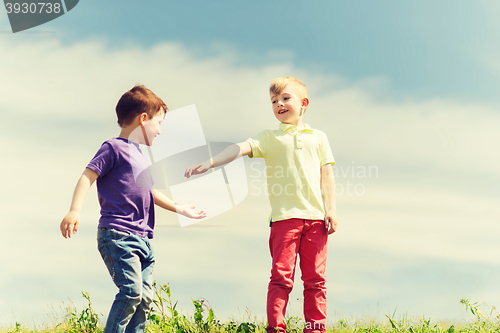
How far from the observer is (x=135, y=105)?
4.46 m

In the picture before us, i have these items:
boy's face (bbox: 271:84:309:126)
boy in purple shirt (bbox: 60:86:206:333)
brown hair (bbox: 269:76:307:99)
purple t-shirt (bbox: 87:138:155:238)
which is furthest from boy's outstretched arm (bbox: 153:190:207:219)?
brown hair (bbox: 269:76:307:99)

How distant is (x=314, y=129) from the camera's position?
5.06m

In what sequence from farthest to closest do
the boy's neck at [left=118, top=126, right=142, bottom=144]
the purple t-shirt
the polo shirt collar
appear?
the polo shirt collar < the boy's neck at [left=118, top=126, right=142, bottom=144] < the purple t-shirt

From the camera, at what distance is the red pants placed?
4.42 m

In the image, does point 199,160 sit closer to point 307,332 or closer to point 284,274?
point 284,274

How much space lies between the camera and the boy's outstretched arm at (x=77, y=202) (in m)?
3.75

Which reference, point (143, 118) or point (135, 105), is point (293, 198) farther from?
point (135, 105)

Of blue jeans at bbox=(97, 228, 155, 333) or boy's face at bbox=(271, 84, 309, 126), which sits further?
boy's face at bbox=(271, 84, 309, 126)

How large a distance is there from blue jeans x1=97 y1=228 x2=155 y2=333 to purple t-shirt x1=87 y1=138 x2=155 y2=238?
3.6 inches

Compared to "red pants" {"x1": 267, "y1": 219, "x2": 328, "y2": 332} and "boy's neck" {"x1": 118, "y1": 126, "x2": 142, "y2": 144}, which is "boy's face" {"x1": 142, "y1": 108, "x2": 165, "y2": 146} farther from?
"red pants" {"x1": 267, "y1": 219, "x2": 328, "y2": 332}

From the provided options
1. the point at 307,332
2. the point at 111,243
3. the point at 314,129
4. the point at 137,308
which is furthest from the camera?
the point at 314,129

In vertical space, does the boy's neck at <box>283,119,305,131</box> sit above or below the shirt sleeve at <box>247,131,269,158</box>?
above

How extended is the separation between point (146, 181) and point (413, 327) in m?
3.48

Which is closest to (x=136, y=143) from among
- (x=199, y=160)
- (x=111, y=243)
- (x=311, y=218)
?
(x=199, y=160)
